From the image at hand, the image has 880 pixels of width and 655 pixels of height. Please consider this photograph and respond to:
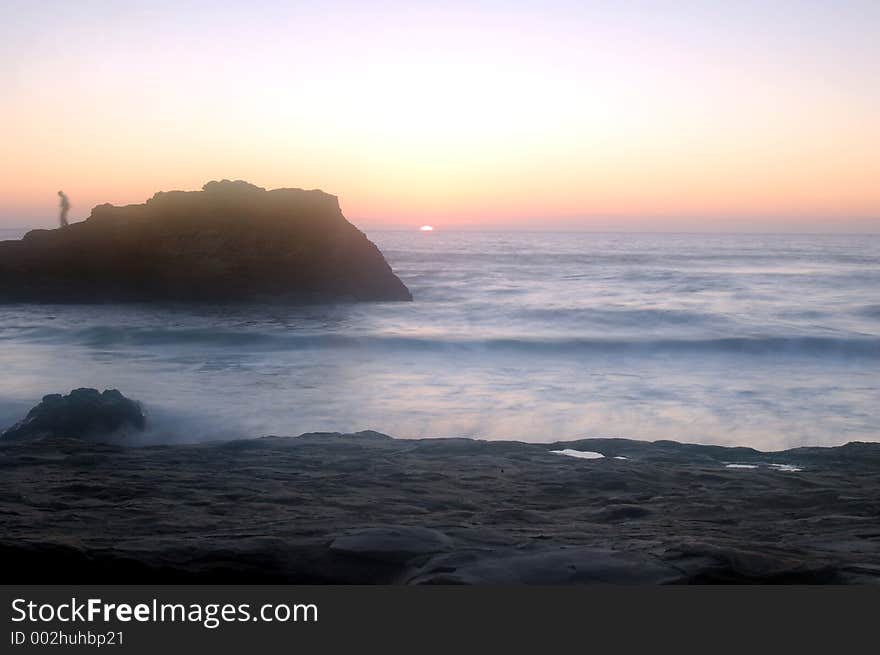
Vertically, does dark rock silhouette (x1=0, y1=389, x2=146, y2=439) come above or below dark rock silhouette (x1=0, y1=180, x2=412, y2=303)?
below

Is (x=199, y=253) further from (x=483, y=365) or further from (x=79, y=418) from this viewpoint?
(x=79, y=418)

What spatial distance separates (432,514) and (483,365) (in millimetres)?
12459

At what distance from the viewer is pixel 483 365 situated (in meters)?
17.1

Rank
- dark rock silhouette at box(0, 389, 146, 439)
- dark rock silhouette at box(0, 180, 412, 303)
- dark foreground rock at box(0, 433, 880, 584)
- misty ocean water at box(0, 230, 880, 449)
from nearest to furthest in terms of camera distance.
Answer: dark foreground rock at box(0, 433, 880, 584) < dark rock silhouette at box(0, 389, 146, 439) < misty ocean water at box(0, 230, 880, 449) < dark rock silhouette at box(0, 180, 412, 303)

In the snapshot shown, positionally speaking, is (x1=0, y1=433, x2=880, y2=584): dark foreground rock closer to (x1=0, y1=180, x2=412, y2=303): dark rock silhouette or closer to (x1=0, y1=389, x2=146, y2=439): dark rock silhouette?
(x1=0, y1=389, x2=146, y2=439): dark rock silhouette

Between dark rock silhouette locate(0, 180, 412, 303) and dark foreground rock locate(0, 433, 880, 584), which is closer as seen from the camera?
dark foreground rock locate(0, 433, 880, 584)

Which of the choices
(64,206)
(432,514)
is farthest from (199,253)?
(432,514)

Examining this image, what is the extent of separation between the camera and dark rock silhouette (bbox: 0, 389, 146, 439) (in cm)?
838

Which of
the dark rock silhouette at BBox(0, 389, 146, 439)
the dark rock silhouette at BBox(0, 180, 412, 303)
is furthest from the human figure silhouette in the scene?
the dark rock silhouette at BBox(0, 389, 146, 439)

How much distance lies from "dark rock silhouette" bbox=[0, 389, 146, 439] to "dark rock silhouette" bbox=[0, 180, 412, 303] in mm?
14195

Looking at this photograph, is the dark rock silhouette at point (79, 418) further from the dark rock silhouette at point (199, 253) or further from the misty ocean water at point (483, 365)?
the dark rock silhouette at point (199, 253)

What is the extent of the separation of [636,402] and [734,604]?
9.80 m

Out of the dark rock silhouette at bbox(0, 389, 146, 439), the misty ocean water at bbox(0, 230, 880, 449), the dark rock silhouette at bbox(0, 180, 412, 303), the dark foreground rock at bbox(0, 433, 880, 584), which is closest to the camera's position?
the dark foreground rock at bbox(0, 433, 880, 584)

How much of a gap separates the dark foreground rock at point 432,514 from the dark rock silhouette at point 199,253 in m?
16.9
